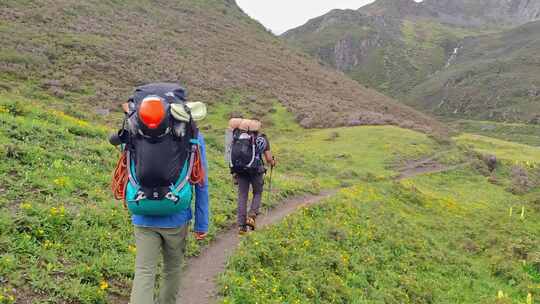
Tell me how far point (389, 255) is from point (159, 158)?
35.1 feet

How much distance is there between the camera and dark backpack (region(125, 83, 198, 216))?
4676 millimetres

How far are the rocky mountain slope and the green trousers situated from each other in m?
30.1

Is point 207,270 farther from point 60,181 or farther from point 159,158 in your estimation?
point 159,158

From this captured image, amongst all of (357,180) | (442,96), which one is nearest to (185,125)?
(357,180)

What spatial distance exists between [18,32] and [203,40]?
99.0 ft

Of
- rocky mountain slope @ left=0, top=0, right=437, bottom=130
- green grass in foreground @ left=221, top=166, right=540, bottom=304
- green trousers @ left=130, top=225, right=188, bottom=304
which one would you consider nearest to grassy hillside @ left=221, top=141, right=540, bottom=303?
green grass in foreground @ left=221, top=166, right=540, bottom=304

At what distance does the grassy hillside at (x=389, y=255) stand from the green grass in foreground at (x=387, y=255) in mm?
30

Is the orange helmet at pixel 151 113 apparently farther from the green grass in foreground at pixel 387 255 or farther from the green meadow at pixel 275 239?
the green grass in foreground at pixel 387 255

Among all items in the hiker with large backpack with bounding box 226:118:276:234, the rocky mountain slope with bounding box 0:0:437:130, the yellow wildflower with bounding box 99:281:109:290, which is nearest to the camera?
the yellow wildflower with bounding box 99:281:109:290

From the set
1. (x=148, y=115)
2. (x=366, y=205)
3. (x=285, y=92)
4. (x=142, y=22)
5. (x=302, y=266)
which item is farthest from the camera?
(x=142, y=22)

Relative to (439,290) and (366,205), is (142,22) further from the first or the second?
(439,290)

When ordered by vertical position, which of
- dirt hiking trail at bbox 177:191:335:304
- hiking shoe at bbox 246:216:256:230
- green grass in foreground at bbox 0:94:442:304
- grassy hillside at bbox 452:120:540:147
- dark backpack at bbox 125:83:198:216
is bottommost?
grassy hillside at bbox 452:120:540:147

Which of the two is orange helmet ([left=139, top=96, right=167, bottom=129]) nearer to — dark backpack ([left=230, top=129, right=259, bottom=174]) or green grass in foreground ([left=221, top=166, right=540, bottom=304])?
green grass in foreground ([left=221, top=166, right=540, bottom=304])

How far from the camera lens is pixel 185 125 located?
4.87 metres
